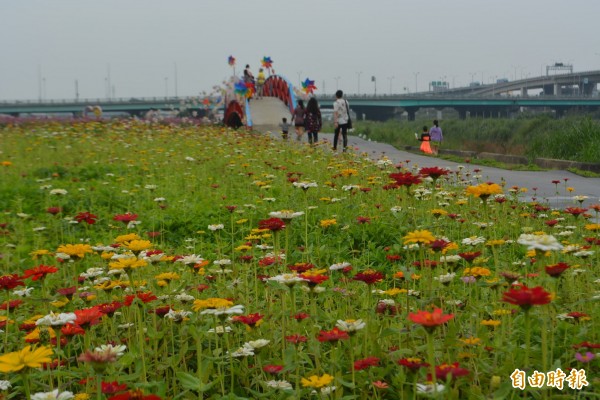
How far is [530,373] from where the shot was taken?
7.13ft

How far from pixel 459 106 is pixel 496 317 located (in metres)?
91.7

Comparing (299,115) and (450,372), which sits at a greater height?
(299,115)

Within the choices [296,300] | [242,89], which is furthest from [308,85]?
[296,300]

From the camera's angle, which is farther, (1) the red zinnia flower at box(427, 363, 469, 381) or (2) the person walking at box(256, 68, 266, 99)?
(2) the person walking at box(256, 68, 266, 99)

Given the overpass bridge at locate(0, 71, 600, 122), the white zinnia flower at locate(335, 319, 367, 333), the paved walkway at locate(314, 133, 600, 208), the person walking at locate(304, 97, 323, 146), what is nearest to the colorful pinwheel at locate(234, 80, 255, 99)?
the person walking at locate(304, 97, 323, 146)

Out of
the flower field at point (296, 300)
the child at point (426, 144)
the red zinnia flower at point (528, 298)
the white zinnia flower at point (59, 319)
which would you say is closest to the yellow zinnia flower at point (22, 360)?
the flower field at point (296, 300)

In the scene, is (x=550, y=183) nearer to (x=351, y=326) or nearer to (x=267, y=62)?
(x=351, y=326)

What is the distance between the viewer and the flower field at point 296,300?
6.56ft

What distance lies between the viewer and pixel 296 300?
142 inches

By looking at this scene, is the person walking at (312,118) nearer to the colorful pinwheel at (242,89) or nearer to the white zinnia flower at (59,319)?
the colorful pinwheel at (242,89)

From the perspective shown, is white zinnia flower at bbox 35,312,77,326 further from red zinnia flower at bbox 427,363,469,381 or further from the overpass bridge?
the overpass bridge

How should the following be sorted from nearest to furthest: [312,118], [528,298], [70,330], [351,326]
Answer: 1. [528,298]
2. [351,326]
3. [70,330]
4. [312,118]

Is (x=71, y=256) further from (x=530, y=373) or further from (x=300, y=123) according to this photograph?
(x=300, y=123)

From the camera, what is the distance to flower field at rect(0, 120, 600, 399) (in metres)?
2.00
